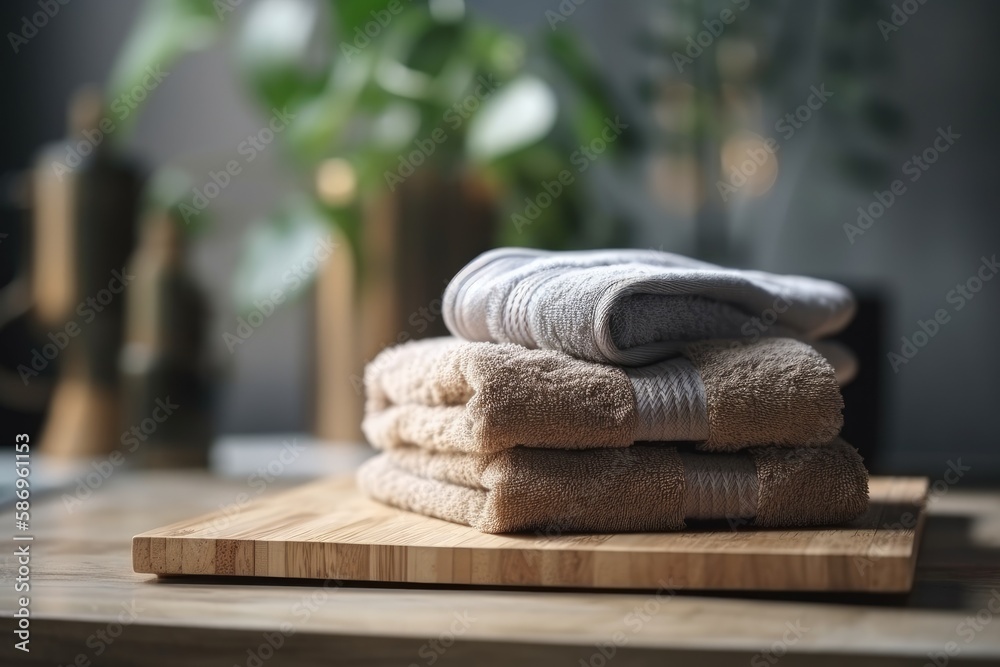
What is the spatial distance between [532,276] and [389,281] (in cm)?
57

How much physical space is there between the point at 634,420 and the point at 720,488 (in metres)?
0.07

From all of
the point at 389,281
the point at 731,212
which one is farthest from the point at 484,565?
the point at 731,212

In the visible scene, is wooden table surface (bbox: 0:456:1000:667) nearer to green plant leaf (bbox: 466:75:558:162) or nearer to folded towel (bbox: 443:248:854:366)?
folded towel (bbox: 443:248:854:366)

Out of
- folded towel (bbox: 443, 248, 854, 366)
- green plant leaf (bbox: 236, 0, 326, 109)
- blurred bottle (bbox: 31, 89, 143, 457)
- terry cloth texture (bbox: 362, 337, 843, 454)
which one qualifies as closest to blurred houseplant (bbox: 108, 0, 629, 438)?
green plant leaf (bbox: 236, 0, 326, 109)

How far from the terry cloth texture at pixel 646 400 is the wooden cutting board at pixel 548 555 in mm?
57

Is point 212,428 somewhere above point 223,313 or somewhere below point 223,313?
below

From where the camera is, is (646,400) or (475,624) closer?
(475,624)

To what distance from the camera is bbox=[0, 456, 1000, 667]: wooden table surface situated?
18.4 inches

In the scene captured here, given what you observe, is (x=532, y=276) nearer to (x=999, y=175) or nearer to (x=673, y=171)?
(x=673, y=171)

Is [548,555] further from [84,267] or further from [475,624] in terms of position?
[84,267]

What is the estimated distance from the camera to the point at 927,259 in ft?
4.45

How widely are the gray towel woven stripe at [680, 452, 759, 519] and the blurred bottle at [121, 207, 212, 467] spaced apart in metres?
0.78

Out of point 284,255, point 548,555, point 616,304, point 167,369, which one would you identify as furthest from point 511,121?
point 548,555

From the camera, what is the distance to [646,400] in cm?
62
